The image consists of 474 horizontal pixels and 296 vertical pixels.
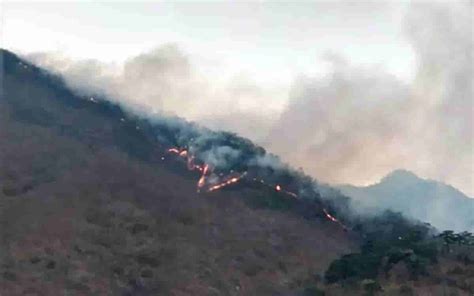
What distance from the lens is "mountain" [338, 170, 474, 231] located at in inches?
3825

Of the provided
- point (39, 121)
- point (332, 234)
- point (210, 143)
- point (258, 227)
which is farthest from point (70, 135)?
point (332, 234)

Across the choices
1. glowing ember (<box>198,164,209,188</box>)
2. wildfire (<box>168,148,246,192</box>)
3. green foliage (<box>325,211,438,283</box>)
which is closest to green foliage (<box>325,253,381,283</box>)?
green foliage (<box>325,211,438,283</box>)

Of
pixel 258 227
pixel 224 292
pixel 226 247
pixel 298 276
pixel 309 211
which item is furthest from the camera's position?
pixel 309 211

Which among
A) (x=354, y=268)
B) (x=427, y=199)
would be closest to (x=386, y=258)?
(x=354, y=268)

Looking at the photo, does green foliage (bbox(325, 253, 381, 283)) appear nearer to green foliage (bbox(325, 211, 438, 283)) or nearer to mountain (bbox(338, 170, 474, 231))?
green foliage (bbox(325, 211, 438, 283))

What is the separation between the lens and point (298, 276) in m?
43.0

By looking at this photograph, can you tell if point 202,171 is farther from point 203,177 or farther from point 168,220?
point 168,220

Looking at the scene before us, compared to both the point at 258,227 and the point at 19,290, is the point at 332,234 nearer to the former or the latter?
the point at 258,227

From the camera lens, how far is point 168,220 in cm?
4928

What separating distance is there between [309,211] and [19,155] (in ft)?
89.4

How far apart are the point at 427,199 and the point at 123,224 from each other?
7501 centimetres

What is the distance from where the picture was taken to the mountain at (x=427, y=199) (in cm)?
9716

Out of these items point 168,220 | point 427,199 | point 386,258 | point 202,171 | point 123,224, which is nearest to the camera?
point 386,258

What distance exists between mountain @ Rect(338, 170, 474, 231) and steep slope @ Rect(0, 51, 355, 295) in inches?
1708
